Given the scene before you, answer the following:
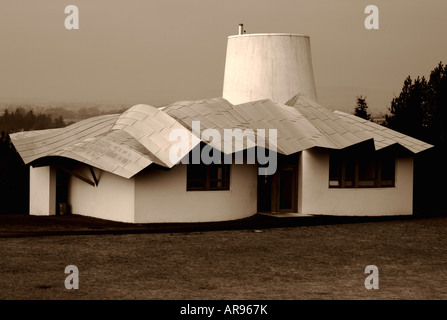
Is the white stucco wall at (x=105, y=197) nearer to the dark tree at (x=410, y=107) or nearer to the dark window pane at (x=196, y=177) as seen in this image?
the dark window pane at (x=196, y=177)

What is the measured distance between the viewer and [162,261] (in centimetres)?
2327

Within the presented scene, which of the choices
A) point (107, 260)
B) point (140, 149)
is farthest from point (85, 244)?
point (140, 149)

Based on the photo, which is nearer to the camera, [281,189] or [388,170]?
[281,189]

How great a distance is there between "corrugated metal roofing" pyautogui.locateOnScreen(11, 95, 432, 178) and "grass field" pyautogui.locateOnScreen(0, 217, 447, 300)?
3735 mm

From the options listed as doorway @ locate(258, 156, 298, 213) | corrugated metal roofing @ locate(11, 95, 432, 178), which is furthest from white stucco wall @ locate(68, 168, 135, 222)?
doorway @ locate(258, 156, 298, 213)

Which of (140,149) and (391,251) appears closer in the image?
(391,251)

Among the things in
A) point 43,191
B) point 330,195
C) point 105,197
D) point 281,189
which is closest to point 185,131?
point 105,197

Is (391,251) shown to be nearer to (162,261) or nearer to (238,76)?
(162,261)

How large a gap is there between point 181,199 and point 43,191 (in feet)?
19.4

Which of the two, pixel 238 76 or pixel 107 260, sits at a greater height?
→ pixel 238 76

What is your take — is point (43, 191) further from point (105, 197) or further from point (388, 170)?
point (388, 170)

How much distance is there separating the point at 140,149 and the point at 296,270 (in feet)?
35.1

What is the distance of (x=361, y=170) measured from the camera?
119ft
